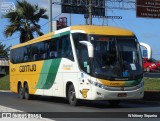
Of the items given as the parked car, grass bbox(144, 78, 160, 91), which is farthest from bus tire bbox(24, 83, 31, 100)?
the parked car

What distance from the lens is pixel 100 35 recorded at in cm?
1858

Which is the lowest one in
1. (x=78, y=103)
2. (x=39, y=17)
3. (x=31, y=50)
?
(x=78, y=103)

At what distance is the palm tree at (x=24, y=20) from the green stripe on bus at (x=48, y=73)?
20.9 meters

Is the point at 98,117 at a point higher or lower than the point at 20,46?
lower

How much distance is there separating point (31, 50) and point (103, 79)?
8073mm

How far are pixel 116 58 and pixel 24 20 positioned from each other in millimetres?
27591

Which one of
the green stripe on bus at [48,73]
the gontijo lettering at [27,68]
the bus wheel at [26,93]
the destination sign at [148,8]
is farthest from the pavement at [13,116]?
the destination sign at [148,8]

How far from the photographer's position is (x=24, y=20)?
44719 mm

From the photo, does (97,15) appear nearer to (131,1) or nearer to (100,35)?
(131,1)

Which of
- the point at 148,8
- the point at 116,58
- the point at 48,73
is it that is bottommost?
the point at 48,73

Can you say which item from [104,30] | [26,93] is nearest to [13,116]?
[104,30]

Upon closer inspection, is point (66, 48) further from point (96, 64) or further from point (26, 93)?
point (26, 93)

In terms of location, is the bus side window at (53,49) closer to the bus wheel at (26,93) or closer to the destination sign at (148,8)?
→ the bus wheel at (26,93)

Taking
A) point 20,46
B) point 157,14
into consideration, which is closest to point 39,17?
point 157,14
